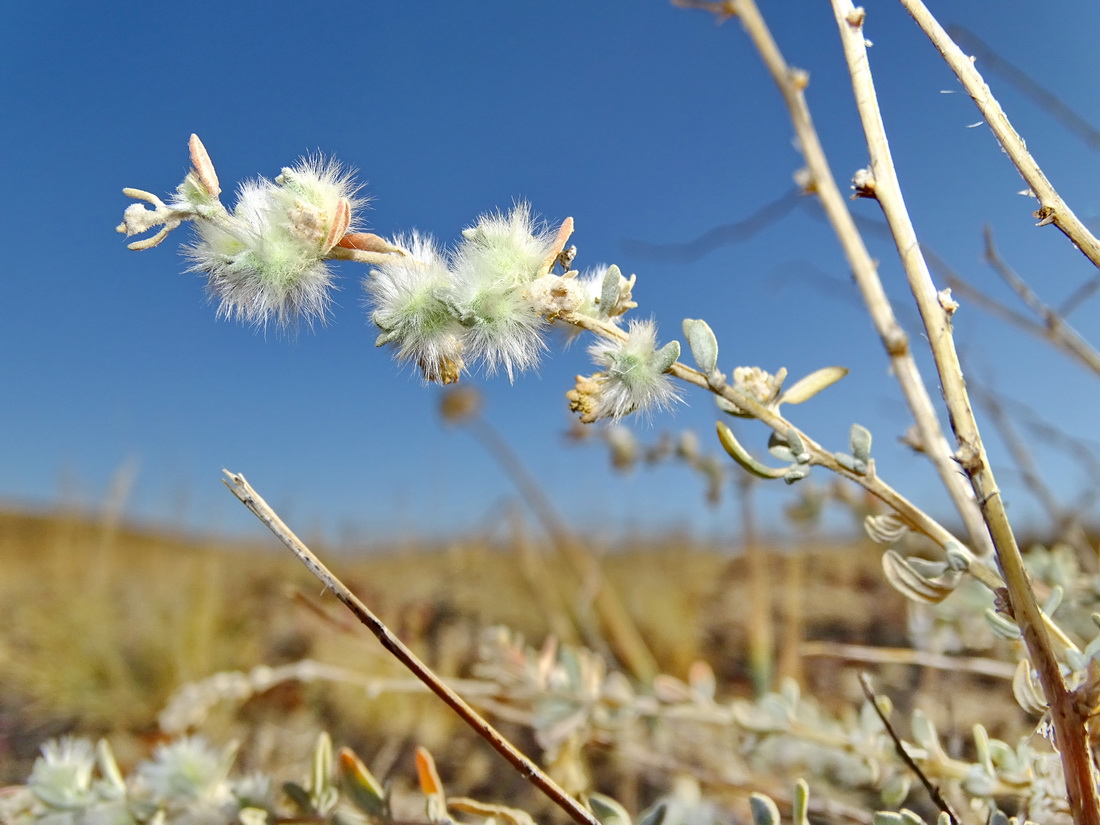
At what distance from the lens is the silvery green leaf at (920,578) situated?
0.41m

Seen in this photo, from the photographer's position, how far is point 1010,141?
367 mm

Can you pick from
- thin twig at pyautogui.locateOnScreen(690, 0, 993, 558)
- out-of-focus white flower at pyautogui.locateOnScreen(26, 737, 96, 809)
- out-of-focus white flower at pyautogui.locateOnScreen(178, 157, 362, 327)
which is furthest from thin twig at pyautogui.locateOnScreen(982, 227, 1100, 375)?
out-of-focus white flower at pyautogui.locateOnScreen(26, 737, 96, 809)

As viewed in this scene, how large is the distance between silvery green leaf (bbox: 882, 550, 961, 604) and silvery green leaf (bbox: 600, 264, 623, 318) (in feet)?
0.70

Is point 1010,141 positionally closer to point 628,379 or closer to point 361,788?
point 628,379

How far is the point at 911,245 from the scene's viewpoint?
1.13 feet

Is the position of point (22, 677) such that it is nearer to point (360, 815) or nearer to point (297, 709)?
point (297, 709)

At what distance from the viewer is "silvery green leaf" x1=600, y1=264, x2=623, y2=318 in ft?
1.21

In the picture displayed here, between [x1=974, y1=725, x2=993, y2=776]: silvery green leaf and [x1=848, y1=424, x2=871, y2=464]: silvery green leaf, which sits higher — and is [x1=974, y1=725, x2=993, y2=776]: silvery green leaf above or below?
below

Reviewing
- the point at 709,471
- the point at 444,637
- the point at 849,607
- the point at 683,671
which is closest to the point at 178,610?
the point at 444,637

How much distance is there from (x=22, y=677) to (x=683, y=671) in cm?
194

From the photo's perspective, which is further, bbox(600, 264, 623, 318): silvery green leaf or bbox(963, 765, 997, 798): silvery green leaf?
bbox(963, 765, 997, 798): silvery green leaf

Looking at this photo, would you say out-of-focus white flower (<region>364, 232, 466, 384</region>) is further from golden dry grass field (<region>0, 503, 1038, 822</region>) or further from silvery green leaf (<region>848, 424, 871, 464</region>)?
golden dry grass field (<region>0, 503, 1038, 822</region>)

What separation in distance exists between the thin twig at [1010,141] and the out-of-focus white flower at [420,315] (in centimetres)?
28

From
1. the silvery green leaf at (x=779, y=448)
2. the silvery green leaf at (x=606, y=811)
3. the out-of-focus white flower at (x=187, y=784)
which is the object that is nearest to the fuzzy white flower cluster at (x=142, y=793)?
the out-of-focus white flower at (x=187, y=784)
